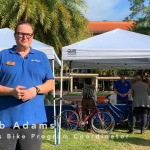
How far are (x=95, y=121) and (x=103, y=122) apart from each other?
233 mm

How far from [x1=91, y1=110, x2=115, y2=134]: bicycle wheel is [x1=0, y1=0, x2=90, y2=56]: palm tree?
5759 millimetres

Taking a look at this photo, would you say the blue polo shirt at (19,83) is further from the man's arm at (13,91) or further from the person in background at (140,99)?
the person in background at (140,99)

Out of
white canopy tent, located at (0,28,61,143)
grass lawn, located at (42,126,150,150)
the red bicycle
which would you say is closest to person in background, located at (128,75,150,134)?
grass lawn, located at (42,126,150,150)

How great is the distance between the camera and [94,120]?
6125mm

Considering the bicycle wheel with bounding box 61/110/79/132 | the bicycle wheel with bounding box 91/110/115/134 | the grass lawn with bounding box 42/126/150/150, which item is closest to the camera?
the grass lawn with bounding box 42/126/150/150

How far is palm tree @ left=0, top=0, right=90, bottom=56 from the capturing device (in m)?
9.78

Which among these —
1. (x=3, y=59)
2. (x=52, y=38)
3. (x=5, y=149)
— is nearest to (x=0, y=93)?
(x=3, y=59)

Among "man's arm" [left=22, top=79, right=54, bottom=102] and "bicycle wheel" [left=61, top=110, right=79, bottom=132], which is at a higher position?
"man's arm" [left=22, top=79, right=54, bottom=102]

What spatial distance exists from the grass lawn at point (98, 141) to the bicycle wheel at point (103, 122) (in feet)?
0.61

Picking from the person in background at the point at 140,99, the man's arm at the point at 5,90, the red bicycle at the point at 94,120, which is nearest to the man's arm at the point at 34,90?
the man's arm at the point at 5,90

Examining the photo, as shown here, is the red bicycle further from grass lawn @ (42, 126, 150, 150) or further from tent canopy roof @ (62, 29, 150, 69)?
tent canopy roof @ (62, 29, 150, 69)

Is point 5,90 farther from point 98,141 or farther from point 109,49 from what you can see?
point 98,141

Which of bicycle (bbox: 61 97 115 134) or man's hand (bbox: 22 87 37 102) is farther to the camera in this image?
bicycle (bbox: 61 97 115 134)

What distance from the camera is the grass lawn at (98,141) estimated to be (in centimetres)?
482
